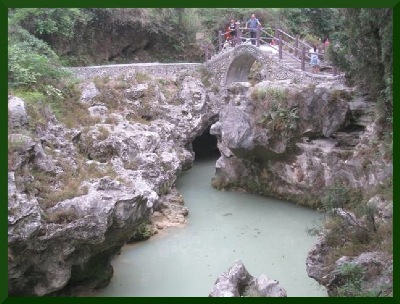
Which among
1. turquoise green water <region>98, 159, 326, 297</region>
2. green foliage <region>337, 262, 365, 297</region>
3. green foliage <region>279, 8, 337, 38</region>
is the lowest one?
turquoise green water <region>98, 159, 326, 297</region>

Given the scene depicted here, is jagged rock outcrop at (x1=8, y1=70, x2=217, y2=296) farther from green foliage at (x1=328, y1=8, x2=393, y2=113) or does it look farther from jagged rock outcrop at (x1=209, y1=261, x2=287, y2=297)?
green foliage at (x1=328, y1=8, x2=393, y2=113)

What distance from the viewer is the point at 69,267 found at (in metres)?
11.7

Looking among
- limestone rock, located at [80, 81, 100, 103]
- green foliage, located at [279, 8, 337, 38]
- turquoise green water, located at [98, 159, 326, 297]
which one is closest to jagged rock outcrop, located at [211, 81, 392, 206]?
turquoise green water, located at [98, 159, 326, 297]

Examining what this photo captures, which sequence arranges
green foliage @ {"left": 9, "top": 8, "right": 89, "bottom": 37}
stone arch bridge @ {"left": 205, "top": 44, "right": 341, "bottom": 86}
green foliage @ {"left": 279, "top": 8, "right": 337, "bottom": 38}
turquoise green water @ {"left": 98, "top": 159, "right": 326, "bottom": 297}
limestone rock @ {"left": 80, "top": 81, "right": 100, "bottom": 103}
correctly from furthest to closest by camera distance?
1. green foliage @ {"left": 279, "top": 8, "right": 337, "bottom": 38}
2. green foliage @ {"left": 9, "top": 8, "right": 89, "bottom": 37}
3. stone arch bridge @ {"left": 205, "top": 44, "right": 341, "bottom": 86}
4. limestone rock @ {"left": 80, "top": 81, "right": 100, "bottom": 103}
5. turquoise green water @ {"left": 98, "top": 159, "right": 326, "bottom": 297}

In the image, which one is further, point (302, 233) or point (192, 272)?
point (302, 233)

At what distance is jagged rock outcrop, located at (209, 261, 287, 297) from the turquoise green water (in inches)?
99.0

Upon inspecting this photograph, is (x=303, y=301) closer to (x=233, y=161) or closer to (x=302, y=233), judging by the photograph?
(x=302, y=233)

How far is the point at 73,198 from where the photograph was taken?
11.5 m

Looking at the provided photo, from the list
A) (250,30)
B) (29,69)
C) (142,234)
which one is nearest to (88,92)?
(29,69)

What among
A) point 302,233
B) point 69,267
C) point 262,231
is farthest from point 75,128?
point 302,233

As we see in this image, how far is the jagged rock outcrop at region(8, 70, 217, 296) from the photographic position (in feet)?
35.4

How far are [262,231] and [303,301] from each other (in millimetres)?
8627

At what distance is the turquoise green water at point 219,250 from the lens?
1280cm

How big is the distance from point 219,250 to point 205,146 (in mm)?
13886
